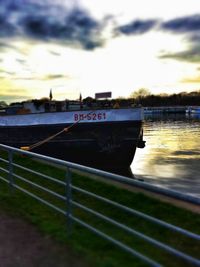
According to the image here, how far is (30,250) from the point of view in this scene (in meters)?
4.88

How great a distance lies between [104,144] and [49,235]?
41.1ft

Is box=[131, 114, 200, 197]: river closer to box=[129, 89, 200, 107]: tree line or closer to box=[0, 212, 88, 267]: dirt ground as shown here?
box=[0, 212, 88, 267]: dirt ground

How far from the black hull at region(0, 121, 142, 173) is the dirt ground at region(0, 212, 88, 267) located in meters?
12.0

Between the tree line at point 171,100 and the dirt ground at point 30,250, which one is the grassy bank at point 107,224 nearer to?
the dirt ground at point 30,250

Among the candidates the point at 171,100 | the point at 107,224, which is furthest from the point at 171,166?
the point at 171,100

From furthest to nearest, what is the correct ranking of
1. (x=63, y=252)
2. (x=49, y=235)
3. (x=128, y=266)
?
(x=49, y=235), (x=63, y=252), (x=128, y=266)

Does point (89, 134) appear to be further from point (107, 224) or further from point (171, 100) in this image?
point (171, 100)

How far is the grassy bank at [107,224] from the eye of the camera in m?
4.78

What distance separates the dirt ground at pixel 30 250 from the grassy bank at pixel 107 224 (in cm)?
14

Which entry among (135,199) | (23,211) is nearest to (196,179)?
(135,199)

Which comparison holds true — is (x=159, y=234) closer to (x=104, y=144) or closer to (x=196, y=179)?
(x=196, y=179)

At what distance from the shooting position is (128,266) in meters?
4.38

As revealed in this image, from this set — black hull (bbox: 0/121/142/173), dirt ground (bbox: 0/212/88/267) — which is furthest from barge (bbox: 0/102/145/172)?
dirt ground (bbox: 0/212/88/267)

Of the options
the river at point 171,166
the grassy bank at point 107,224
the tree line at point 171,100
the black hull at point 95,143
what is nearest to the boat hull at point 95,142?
the black hull at point 95,143
